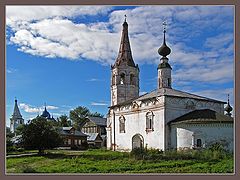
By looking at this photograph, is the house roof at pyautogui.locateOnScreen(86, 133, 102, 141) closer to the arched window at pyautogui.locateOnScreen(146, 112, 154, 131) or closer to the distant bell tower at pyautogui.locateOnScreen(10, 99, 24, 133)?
the arched window at pyautogui.locateOnScreen(146, 112, 154, 131)

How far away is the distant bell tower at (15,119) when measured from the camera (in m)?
11.9

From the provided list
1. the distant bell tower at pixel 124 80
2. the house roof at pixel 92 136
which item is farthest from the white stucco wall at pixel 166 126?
the distant bell tower at pixel 124 80

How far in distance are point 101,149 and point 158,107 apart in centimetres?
259

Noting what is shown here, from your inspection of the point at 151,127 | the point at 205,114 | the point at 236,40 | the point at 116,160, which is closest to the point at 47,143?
the point at 116,160

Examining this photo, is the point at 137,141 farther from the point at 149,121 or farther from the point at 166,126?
the point at 166,126

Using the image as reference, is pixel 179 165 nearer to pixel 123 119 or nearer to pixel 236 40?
pixel 236 40

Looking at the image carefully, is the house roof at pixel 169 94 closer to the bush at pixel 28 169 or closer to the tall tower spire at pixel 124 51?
the tall tower spire at pixel 124 51

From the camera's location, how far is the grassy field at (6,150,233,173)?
1144 centimetres

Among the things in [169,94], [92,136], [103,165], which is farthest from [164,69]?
[103,165]

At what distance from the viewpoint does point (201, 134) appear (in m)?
13.5

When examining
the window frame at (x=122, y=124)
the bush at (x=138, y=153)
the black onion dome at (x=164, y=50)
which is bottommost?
the bush at (x=138, y=153)

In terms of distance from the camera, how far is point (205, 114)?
46.3ft

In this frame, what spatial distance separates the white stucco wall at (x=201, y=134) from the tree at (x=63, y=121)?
3.76 metres

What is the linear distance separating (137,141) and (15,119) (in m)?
5.39
